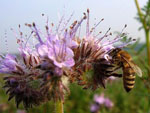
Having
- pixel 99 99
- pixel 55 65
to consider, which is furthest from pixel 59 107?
pixel 99 99

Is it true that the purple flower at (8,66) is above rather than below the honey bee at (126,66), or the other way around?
above

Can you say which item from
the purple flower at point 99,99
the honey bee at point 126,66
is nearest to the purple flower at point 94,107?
the purple flower at point 99,99

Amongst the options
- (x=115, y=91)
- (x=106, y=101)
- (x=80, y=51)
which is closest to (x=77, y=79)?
(x=80, y=51)

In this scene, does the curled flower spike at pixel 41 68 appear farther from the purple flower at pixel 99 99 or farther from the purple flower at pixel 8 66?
the purple flower at pixel 99 99

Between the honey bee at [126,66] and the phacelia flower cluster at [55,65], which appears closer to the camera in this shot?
the phacelia flower cluster at [55,65]

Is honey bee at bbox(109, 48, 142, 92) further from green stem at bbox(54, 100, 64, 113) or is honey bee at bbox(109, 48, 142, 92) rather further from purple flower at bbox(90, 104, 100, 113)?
purple flower at bbox(90, 104, 100, 113)

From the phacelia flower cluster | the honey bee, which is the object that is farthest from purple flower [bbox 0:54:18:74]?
the honey bee

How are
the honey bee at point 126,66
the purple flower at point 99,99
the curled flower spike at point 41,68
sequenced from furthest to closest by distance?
the purple flower at point 99,99 → the honey bee at point 126,66 → the curled flower spike at point 41,68

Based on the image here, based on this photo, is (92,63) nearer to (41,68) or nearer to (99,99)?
(41,68)
